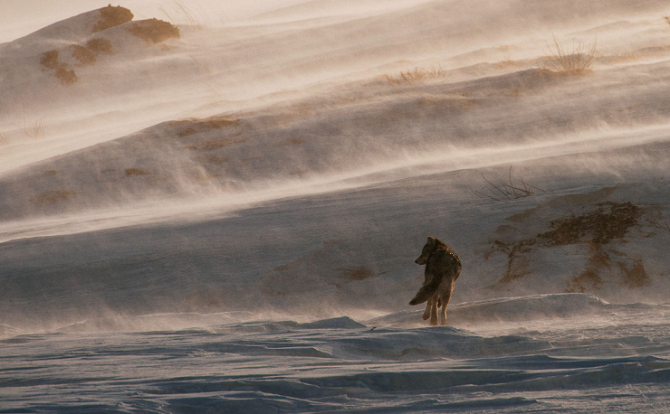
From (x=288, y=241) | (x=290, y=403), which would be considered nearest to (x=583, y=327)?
(x=290, y=403)

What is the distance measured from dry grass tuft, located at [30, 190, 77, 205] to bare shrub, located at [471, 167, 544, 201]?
670 centimetres

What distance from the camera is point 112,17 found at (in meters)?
27.1

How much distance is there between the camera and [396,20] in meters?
27.8

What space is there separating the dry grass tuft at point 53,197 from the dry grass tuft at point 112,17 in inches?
634

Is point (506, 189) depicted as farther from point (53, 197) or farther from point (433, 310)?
point (53, 197)

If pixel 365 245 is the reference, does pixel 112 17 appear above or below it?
above

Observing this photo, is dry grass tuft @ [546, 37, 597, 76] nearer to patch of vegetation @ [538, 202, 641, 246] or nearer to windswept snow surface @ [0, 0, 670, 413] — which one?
windswept snow surface @ [0, 0, 670, 413]

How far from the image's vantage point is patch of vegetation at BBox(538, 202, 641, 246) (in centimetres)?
670

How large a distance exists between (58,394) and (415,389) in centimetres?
130

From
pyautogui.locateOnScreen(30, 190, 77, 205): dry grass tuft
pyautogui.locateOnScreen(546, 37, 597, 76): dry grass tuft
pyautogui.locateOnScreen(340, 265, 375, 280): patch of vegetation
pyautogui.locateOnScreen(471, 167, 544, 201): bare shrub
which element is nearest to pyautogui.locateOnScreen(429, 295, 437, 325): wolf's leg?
pyautogui.locateOnScreen(340, 265, 375, 280): patch of vegetation

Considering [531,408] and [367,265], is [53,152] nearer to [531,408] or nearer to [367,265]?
[367,265]

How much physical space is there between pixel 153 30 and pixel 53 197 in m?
16.4

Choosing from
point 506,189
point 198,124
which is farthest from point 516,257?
point 198,124

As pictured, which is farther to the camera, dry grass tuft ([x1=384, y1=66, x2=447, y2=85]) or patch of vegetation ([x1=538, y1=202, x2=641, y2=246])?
dry grass tuft ([x1=384, y1=66, x2=447, y2=85])
